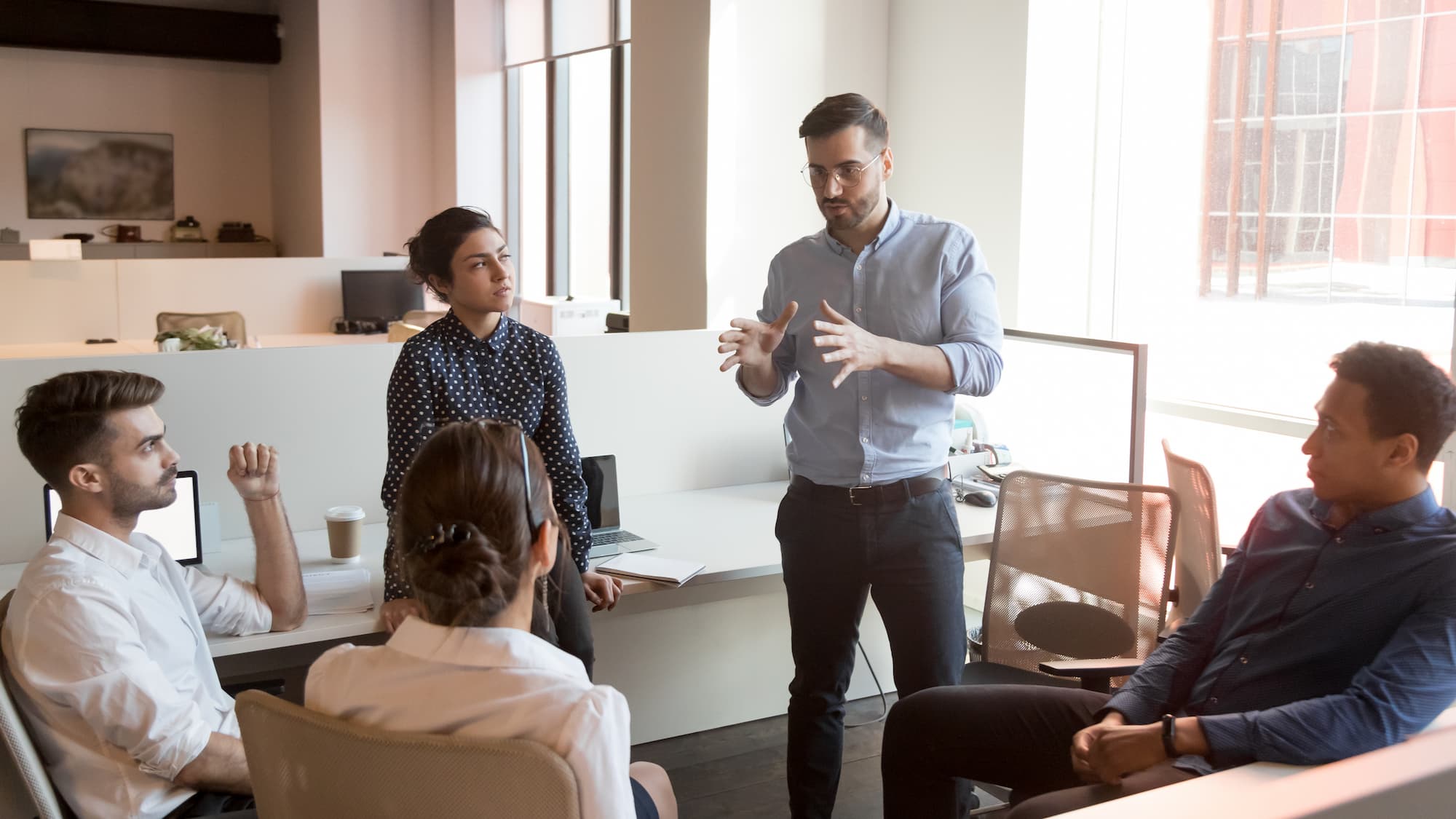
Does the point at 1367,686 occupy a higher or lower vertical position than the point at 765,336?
lower

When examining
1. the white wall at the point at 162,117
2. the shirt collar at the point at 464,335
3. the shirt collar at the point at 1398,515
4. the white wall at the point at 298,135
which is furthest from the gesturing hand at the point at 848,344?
the white wall at the point at 162,117

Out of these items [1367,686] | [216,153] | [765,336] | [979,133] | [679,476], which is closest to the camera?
[1367,686]

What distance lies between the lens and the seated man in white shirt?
1.66 meters

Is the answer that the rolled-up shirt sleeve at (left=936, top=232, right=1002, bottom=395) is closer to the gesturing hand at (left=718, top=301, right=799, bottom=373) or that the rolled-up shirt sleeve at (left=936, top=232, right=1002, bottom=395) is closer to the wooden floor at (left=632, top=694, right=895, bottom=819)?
the gesturing hand at (left=718, top=301, right=799, bottom=373)

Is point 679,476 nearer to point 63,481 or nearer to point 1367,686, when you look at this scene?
point 63,481

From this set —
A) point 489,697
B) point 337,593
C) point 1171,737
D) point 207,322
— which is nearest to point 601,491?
point 337,593

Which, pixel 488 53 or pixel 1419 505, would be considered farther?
pixel 488 53

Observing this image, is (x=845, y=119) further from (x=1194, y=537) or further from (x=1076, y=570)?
(x=1194, y=537)

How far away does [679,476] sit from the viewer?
3.41 m

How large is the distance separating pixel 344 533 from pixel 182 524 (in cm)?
33

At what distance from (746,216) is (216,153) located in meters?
7.71

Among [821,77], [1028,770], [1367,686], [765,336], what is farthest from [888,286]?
[821,77]

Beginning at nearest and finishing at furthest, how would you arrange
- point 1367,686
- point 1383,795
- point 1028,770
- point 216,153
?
1. point 1383,795
2. point 1367,686
3. point 1028,770
4. point 216,153

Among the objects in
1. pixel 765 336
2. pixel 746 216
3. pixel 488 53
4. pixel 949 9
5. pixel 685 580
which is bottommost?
pixel 685 580
